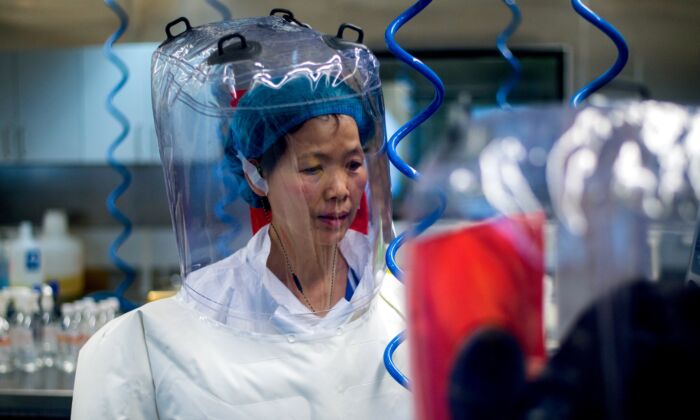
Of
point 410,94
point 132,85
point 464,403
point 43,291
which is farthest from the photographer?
point 132,85

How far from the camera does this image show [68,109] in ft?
13.1

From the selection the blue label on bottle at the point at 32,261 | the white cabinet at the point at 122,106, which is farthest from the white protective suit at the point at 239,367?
the white cabinet at the point at 122,106

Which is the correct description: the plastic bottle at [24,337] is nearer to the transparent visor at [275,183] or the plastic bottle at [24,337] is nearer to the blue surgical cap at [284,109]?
the transparent visor at [275,183]

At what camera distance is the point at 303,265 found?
1077 millimetres

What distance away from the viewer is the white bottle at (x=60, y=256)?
3.83 m

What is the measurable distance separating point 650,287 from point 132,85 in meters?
3.77

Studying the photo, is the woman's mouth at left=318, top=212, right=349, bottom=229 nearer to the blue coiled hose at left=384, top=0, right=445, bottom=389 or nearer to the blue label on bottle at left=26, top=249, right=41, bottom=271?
the blue coiled hose at left=384, top=0, right=445, bottom=389

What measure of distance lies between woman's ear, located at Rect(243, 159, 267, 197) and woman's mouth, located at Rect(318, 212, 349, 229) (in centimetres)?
10

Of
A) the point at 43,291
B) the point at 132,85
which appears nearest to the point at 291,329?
the point at 43,291

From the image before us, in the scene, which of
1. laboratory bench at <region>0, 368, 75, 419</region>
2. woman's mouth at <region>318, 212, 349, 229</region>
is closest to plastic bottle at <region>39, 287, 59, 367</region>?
laboratory bench at <region>0, 368, 75, 419</region>

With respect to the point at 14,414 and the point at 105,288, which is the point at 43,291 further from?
the point at 105,288

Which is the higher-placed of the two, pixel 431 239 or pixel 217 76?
pixel 217 76

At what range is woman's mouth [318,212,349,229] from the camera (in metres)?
1.02

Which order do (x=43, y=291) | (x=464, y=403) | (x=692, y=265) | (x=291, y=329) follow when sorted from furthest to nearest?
(x=43, y=291), (x=291, y=329), (x=692, y=265), (x=464, y=403)
